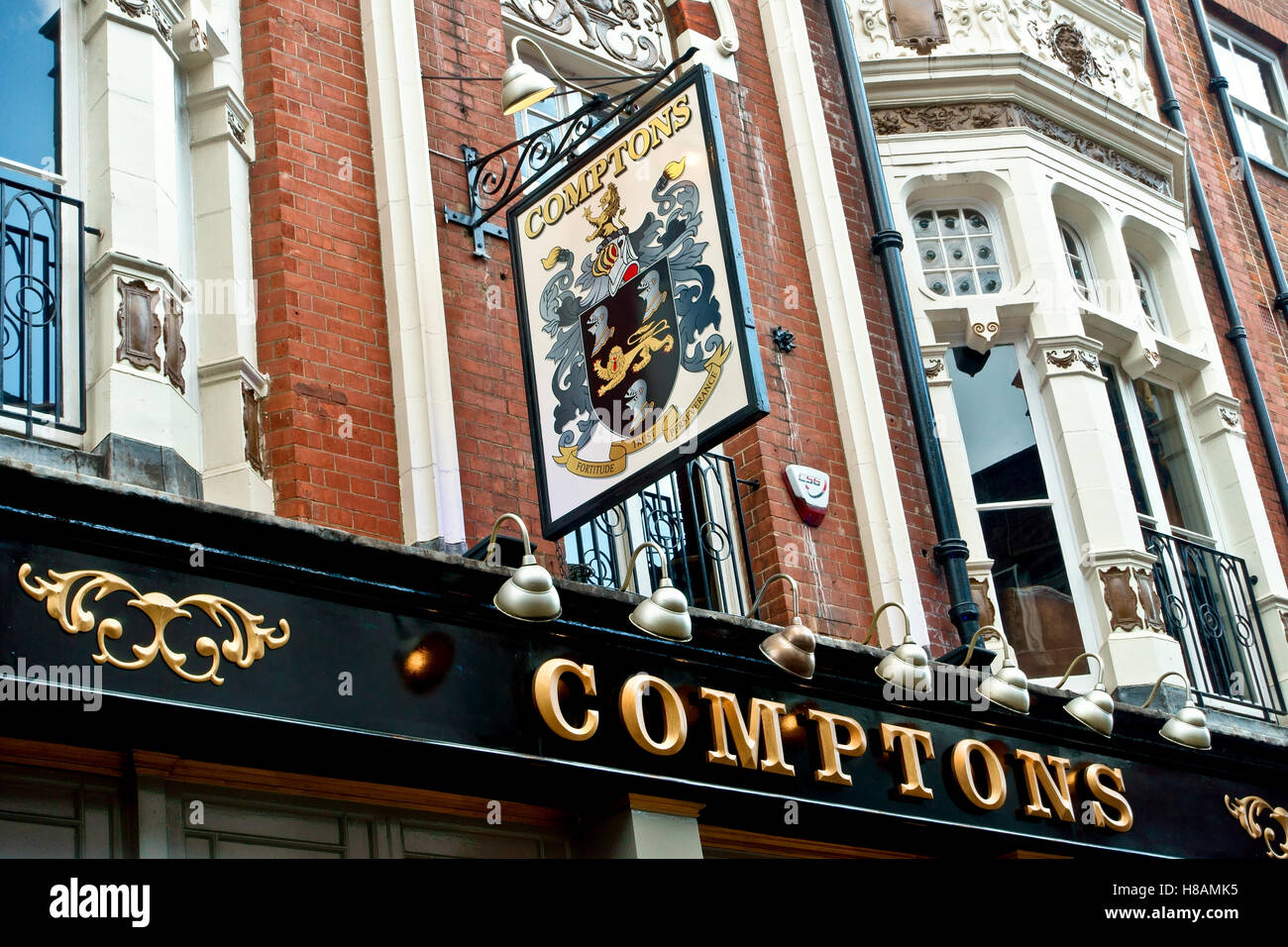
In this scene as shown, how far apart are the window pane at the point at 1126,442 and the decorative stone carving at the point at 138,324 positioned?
7.23 meters

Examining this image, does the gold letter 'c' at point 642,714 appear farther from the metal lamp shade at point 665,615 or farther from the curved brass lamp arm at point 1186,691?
the curved brass lamp arm at point 1186,691

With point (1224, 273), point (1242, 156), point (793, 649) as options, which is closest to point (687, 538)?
point (793, 649)

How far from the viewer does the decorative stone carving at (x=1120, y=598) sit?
36.7 feet

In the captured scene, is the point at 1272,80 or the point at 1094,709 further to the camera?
the point at 1272,80

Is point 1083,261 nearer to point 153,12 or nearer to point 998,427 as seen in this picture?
point 998,427

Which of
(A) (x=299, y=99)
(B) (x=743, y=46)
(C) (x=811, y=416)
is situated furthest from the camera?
(B) (x=743, y=46)

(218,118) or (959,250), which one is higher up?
(959,250)

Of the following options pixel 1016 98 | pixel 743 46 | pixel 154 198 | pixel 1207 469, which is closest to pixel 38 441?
pixel 154 198

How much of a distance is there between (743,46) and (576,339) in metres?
4.37

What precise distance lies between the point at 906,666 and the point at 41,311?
176 inches

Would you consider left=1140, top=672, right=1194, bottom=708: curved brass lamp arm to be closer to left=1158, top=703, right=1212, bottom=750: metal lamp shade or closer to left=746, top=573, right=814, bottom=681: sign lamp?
left=1158, top=703, right=1212, bottom=750: metal lamp shade

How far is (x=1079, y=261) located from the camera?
43.6 feet

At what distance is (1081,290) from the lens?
1302 cm
